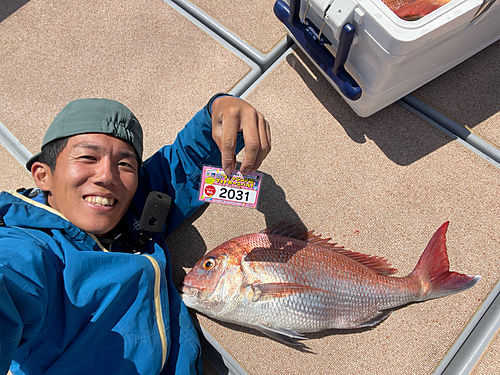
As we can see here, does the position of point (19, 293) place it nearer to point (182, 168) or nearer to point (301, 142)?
point (182, 168)

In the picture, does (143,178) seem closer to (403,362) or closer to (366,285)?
(366,285)

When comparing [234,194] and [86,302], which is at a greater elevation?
[234,194]

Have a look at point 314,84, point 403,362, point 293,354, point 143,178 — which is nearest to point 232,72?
point 314,84

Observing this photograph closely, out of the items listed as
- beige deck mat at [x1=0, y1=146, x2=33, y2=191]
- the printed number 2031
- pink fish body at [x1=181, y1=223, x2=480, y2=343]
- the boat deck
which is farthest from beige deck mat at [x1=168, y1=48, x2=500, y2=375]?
beige deck mat at [x1=0, y1=146, x2=33, y2=191]

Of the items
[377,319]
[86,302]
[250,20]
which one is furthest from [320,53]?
[86,302]

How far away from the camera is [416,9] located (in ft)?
5.10

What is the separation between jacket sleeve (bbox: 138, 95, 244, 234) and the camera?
1.66 meters

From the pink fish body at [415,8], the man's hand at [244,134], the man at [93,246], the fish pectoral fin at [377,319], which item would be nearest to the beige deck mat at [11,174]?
the man at [93,246]

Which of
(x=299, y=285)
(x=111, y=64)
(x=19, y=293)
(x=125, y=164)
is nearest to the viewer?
(x=19, y=293)

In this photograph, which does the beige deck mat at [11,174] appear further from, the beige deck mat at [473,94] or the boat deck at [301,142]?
the beige deck mat at [473,94]

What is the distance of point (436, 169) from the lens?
1939 millimetres

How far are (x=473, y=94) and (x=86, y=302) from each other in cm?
231

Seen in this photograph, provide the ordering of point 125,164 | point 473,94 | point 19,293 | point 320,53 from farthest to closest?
point 473,94 → point 320,53 → point 125,164 → point 19,293

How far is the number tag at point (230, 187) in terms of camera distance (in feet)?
4.55
